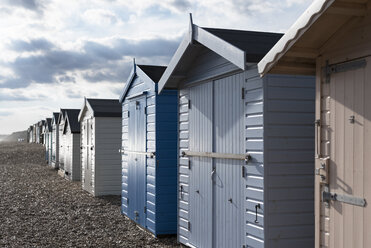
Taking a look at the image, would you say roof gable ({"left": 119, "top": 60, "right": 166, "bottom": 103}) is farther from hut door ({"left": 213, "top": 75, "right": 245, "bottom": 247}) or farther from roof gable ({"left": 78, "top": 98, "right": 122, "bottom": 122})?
roof gable ({"left": 78, "top": 98, "right": 122, "bottom": 122})

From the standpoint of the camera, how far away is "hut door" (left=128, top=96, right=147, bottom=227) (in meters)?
9.80

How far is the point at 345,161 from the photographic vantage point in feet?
14.2

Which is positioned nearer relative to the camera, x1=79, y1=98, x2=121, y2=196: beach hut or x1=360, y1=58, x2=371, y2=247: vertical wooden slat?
x1=360, y1=58, x2=371, y2=247: vertical wooden slat

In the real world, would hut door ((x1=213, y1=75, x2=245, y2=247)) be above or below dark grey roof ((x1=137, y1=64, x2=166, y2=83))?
below

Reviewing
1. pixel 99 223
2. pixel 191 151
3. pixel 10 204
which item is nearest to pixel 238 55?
pixel 191 151

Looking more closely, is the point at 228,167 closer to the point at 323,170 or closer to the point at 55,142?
the point at 323,170

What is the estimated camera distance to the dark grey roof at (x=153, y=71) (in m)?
9.40

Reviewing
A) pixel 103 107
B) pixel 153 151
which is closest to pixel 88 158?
pixel 103 107

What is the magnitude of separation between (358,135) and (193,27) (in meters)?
3.48

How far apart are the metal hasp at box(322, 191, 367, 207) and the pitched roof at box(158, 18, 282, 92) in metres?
1.74

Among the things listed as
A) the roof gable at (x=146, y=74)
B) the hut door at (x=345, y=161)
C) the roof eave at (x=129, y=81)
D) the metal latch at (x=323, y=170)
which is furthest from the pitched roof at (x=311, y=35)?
the roof eave at (x=129, y=81)

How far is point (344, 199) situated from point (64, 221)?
8.12m

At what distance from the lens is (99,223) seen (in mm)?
10859

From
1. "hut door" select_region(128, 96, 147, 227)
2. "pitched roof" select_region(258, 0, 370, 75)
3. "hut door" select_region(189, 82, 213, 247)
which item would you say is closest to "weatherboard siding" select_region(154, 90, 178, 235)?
"hut door" select_region(128, 96, 147, 227)
